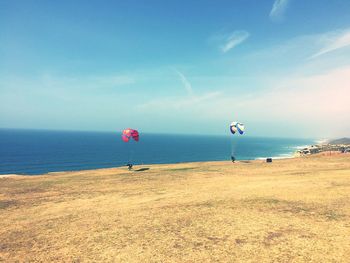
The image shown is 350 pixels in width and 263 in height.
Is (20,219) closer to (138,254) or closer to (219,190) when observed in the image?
(138,254)

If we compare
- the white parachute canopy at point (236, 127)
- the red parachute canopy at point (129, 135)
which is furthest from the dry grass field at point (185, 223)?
the white parachute canopy at point (236, 127)

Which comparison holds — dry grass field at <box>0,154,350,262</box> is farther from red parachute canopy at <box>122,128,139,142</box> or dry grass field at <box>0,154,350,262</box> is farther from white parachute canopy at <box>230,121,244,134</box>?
white parachute canopy at <box>230,121,244,134</box>

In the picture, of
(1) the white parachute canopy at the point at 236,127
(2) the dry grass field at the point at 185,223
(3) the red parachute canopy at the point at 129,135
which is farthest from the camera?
(1) the white parachute canopy at the point at 236,127

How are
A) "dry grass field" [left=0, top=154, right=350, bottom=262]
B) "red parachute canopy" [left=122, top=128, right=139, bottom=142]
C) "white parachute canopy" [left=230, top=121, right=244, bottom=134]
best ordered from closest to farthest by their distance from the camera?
"dry grass field" [left=0, top=154, right=350, bottom=262] → "red parachute canopy" [left=122, top=128, right=139, bottom=142] → "white parachute canopy" [left=230, top=121, right=244, bottom=134]

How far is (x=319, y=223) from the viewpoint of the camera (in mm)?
18141

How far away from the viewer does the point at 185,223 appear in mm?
19312

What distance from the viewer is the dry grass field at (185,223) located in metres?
15.0

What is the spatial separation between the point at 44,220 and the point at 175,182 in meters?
17.2

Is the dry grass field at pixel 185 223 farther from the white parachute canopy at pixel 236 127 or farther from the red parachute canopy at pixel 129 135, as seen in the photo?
the white parachute canopy at pixel 236 127

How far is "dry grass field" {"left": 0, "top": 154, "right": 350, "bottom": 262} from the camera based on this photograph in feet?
49.1

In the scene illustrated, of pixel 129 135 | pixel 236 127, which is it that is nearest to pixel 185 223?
pixel 129 135

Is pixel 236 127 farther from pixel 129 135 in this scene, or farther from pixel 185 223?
pixel 185 223

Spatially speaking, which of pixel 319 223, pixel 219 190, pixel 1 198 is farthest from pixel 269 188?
pixel 1 198

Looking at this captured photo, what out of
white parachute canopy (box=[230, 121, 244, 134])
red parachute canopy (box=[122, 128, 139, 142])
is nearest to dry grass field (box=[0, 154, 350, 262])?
red parachute canopy (box=[122, 128, 139, 142])
